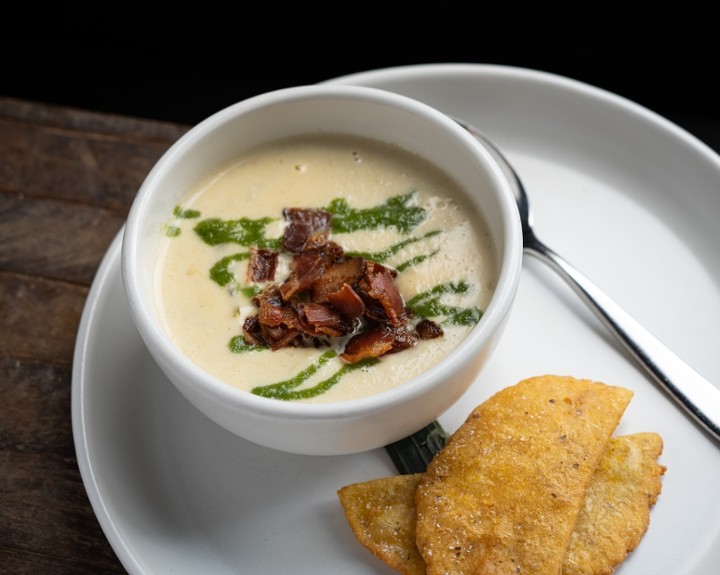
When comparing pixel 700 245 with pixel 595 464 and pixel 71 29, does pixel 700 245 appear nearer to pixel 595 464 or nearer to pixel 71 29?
pixel 595 464

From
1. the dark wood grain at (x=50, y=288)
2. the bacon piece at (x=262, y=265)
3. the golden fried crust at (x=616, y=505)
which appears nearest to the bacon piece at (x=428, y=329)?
the bacon piece at (x=262, y=265)

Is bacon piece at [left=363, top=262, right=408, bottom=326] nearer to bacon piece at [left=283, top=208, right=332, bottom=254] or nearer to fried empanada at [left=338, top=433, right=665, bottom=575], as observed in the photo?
bacon piece at [left=283, top=208, right=332, bottom=254]

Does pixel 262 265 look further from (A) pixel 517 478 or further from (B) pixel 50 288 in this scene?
(B) pixel 50 288

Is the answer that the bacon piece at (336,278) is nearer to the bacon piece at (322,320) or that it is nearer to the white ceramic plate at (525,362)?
the bacon piece at (322,320)

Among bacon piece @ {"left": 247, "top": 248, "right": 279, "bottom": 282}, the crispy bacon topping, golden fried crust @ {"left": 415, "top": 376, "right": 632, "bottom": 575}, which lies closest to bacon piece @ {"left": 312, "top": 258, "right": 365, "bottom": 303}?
the crispy bacon topping

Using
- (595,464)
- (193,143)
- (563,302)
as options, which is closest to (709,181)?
(563,302)

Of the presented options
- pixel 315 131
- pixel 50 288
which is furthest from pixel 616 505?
pixel 50 288
